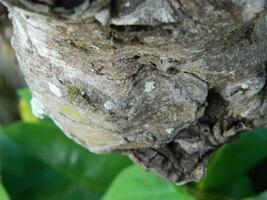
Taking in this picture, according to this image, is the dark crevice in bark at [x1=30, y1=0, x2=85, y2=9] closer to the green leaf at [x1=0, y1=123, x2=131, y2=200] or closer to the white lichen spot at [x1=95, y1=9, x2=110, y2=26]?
the white lichen spot at [x1=95, y1=9, x2=110, y2=26]

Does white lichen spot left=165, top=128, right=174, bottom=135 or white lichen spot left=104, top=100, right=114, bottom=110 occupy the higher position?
white lichen spot left=104, top=100, right=114, bottom=110

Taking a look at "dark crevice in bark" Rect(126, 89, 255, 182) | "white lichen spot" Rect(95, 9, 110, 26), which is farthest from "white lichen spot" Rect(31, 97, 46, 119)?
"white lichen spot" Rect(95, 9, 110, 26)

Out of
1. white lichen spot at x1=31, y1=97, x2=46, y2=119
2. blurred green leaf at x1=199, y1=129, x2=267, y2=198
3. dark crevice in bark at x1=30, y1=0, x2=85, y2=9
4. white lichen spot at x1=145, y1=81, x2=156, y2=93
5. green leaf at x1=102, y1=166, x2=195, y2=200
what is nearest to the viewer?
dark crevice in bark at x1=30, y1=0, x2=85, y2=9

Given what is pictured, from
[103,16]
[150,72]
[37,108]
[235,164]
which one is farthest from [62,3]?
[235,164]

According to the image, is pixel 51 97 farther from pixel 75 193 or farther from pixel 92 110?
pixel 75 193

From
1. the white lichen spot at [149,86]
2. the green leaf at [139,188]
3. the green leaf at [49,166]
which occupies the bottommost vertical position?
the green leaf at [49,166]

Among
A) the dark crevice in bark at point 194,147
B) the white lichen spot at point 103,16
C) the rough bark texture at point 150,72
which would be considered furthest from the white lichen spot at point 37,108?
the white lichen spot at point 103,16

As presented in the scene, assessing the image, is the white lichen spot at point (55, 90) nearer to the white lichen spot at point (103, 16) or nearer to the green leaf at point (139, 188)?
the white lichen spot at point (103, 16)
